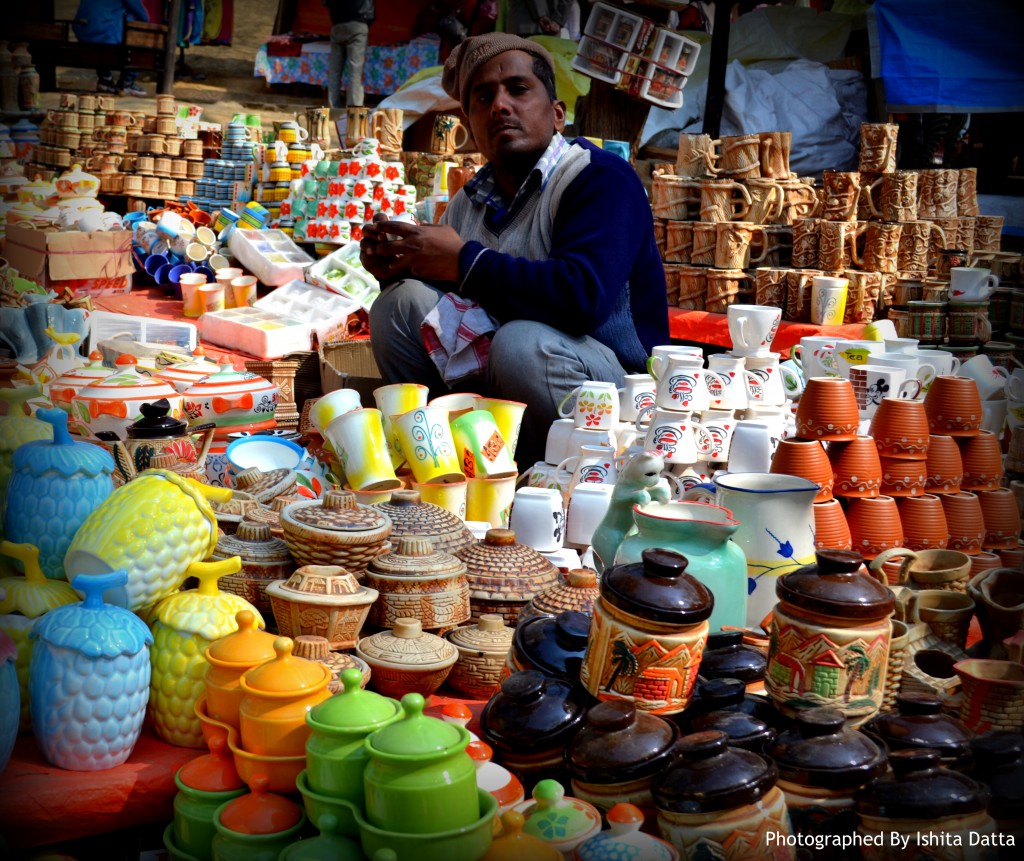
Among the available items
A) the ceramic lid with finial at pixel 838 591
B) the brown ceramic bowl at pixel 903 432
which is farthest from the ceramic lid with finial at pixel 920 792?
the brown ceramic bowl at pixel 903 432

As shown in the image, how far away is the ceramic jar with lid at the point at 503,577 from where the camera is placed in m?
1.99

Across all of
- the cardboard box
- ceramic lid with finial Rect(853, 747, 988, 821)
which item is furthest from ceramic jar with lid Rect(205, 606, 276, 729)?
the cardboard box

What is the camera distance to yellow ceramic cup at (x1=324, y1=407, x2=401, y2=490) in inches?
94.1

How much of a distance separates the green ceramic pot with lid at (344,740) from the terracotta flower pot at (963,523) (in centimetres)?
153

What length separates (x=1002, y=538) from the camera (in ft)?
8.20

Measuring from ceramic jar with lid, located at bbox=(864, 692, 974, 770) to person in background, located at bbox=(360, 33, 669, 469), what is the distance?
169cm

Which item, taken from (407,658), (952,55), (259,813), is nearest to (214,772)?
(259,813)

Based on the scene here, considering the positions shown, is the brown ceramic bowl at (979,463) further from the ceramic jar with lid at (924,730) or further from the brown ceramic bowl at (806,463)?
the ceramic jar with lid at (924,730)

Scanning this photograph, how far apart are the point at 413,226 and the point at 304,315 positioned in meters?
2.21

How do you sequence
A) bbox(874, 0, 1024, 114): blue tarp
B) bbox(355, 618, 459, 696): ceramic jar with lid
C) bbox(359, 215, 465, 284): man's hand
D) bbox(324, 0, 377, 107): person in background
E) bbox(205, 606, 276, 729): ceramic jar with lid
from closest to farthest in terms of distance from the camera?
bbox(205, 606, 276, 729): ceramic jar with lid, bbox(355, 618, 459, 696): ceramic jar with lid, bbox(359, 215, 465, 284): man's hand, bbox(874, 0, 1024, 114): blue tarp, bbox(324, 0, 377, 107): person in background

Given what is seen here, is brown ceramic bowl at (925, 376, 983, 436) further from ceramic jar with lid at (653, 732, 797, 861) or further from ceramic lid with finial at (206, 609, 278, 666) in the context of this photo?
ceramic lid with finial at (206, 609, 278, 666)

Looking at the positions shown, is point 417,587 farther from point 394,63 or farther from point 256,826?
point 394,63

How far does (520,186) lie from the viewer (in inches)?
130
